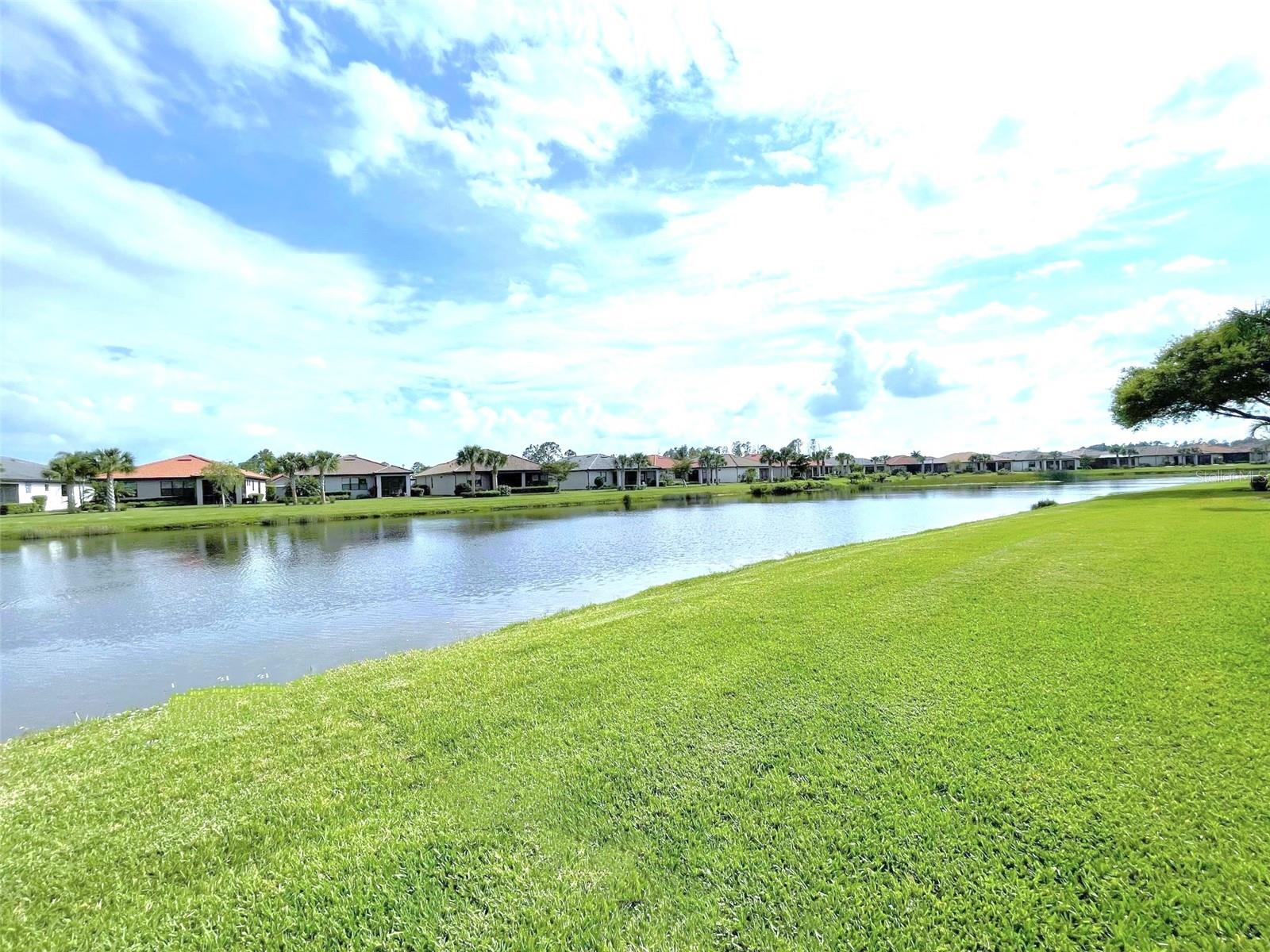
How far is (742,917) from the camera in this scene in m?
2.91

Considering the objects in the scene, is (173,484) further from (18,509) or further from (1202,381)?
(1202,381)

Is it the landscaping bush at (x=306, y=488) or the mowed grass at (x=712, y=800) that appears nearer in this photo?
the mowed grass at (x=712, y=800)

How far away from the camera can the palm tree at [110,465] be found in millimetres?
53603

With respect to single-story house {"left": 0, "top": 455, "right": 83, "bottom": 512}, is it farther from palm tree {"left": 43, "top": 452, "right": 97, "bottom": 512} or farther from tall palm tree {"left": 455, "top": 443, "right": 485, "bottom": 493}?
tall palm tree {"left": 455, "top": 443, "right": 485, "bottom": 493}

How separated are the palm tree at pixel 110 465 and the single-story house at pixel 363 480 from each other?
15.6 metres

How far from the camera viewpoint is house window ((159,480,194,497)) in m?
62.7

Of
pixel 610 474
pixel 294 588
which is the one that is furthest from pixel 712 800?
pixel 610 474

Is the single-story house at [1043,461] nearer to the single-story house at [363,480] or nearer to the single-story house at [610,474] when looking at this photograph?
the single-story house at [610,474]

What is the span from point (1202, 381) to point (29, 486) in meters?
85.5

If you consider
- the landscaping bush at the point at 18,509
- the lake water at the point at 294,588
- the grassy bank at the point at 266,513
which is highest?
the landscaping bush at the point at 18,509

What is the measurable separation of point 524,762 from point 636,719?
980 millimetres

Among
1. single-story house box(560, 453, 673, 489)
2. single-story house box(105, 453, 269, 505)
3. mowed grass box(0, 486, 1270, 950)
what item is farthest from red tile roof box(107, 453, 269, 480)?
mowed grass box(0, 486, 1270, 950)

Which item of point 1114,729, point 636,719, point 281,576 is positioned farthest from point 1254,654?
point 281,576

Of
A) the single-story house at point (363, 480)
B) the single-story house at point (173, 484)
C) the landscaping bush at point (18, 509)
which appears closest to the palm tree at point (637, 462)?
the single-story house at point (363, 480)
